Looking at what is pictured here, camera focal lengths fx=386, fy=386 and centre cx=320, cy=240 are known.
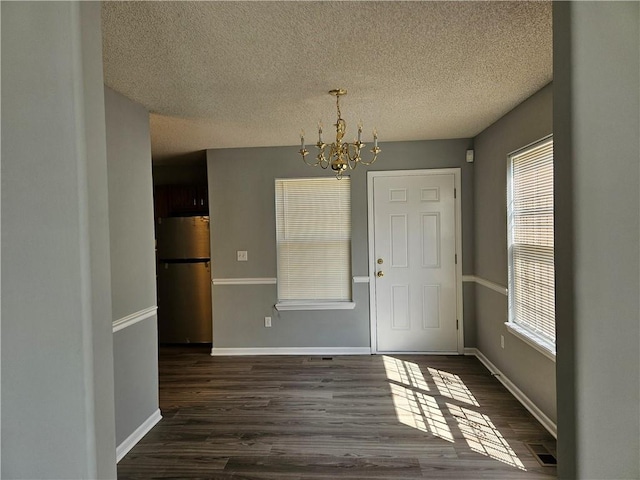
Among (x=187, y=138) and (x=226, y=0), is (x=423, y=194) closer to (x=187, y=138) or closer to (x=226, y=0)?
(x=187, y=138)

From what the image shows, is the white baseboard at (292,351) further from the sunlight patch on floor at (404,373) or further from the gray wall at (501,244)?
the gray wall at (501,244)

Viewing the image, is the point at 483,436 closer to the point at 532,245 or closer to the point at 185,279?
the point at 532,245

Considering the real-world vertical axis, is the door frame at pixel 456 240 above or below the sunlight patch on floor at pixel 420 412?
above

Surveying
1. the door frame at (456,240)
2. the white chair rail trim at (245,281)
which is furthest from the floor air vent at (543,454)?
the white chair rail trim at (245,281)

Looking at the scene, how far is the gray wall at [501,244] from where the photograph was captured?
2764mm

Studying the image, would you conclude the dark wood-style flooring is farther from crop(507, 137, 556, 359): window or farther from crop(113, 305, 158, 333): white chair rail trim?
crop(113, 305, 158, 333): white chair rail trim

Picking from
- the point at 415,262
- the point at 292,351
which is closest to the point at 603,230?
the point at 415,262

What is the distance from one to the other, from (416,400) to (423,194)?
2248mm

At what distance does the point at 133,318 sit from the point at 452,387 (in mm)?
2766

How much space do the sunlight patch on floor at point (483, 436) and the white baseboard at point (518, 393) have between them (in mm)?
350

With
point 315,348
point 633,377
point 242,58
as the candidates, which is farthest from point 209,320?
point 633,377

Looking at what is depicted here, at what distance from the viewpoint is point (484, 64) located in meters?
2.27

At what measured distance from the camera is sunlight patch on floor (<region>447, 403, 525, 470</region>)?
244cm

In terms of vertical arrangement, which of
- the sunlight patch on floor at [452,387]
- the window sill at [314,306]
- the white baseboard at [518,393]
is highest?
the window sill at [314,306]
